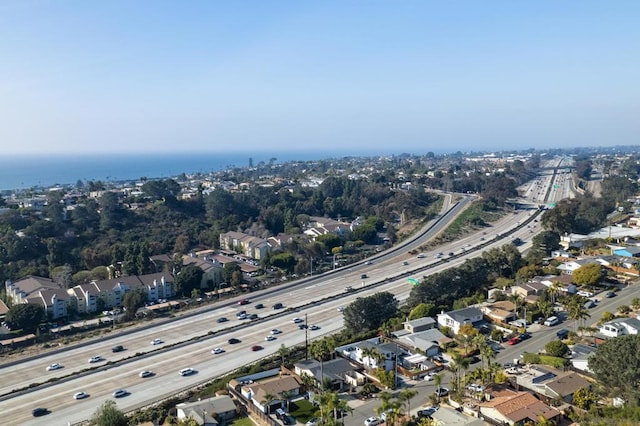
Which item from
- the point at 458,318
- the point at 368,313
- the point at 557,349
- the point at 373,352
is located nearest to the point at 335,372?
the point at 373,352

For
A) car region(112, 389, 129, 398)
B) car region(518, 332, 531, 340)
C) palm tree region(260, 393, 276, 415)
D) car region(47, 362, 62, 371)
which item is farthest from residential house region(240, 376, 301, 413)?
car region(518, 332, 531, 340)

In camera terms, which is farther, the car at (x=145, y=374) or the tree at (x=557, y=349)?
the car at (x=145, y=374)

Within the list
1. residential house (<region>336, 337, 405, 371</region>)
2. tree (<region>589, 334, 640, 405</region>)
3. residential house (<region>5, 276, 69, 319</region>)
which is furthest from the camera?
residential house (<region>5, 276, 69, 319</region>)

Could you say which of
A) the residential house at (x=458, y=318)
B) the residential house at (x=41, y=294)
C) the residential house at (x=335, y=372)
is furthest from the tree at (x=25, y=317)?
the residential house at (x=458, y=318)

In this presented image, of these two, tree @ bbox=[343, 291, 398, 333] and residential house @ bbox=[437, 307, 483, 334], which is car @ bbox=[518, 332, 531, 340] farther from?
tree @ bbox=[343, 291, 398, 333]

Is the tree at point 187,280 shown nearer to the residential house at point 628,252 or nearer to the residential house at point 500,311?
the residential house at point 500,311

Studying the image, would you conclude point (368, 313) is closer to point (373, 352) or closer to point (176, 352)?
point (373, 352)
